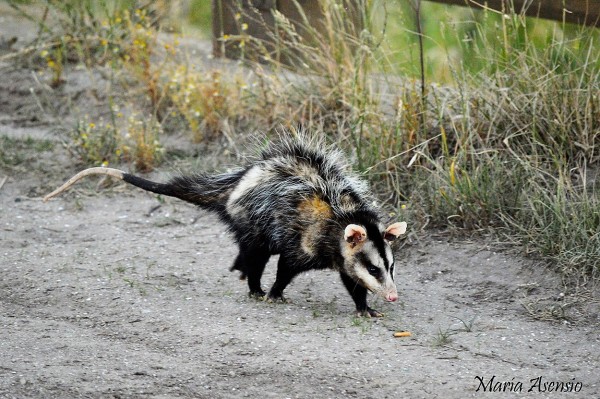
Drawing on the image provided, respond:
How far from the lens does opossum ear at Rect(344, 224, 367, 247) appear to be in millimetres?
5004

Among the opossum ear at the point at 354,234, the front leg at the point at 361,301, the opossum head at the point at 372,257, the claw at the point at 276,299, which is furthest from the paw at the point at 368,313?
the claw at the point at 276,299

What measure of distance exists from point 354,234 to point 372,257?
0.55ft

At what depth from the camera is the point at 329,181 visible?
17.8 feet

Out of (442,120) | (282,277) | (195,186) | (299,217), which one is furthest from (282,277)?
(442,120)

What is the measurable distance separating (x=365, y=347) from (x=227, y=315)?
0.86 metres

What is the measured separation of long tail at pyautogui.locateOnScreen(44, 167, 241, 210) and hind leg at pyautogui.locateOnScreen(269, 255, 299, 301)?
57 centimetres

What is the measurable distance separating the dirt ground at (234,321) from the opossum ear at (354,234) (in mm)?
423

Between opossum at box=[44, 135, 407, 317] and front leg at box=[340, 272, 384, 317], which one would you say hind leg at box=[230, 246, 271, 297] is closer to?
opossum at box=[44, 135, 407, 317]

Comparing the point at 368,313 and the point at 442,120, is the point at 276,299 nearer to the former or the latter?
the point at 368,313

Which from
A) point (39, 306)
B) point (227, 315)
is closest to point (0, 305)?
point (39, 306)

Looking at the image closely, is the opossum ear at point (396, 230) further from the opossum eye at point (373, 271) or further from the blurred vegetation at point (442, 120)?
the blurred vegetation at point (442, 120)

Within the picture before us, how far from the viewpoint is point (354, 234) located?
507cm

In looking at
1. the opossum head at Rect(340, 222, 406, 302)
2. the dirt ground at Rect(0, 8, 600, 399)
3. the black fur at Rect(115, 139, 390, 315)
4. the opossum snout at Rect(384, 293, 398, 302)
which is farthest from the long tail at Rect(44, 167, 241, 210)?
the opossum snout at Rect(384, 293, 398, 302)

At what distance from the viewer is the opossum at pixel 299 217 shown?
5160 mm
